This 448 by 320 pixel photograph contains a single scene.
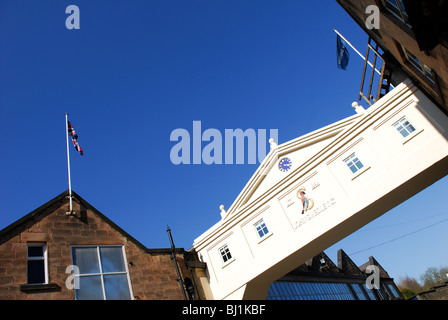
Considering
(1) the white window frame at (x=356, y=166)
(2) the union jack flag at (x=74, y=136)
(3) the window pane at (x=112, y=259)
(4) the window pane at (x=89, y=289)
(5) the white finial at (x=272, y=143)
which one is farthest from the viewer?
(5) the white finial at (x=272, y=143)

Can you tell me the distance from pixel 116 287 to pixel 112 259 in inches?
54.1

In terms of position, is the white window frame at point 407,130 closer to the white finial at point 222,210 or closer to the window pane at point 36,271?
the white finial at point 222,210

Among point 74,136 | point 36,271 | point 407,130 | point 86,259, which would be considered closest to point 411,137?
point 407,130

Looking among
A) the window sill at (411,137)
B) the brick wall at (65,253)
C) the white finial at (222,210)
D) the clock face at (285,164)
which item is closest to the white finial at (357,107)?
the window sill at (411,137)

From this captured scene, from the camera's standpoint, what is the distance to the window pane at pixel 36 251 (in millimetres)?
13430

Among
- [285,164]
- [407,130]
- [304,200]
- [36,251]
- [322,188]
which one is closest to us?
[36,251]

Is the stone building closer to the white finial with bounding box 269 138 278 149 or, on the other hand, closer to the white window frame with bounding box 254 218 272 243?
→ the white finial with bounding box 269 138 278 149

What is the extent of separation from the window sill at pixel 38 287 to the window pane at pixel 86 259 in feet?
4.09

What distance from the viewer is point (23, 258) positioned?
12898mm

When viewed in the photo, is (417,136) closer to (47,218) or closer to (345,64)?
(345,64)

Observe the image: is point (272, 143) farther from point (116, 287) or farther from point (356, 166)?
point (116, 287)

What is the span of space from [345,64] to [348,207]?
31.7 feet

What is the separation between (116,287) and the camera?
14.5 m

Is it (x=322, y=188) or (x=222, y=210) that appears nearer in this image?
(x=322, y=188)
